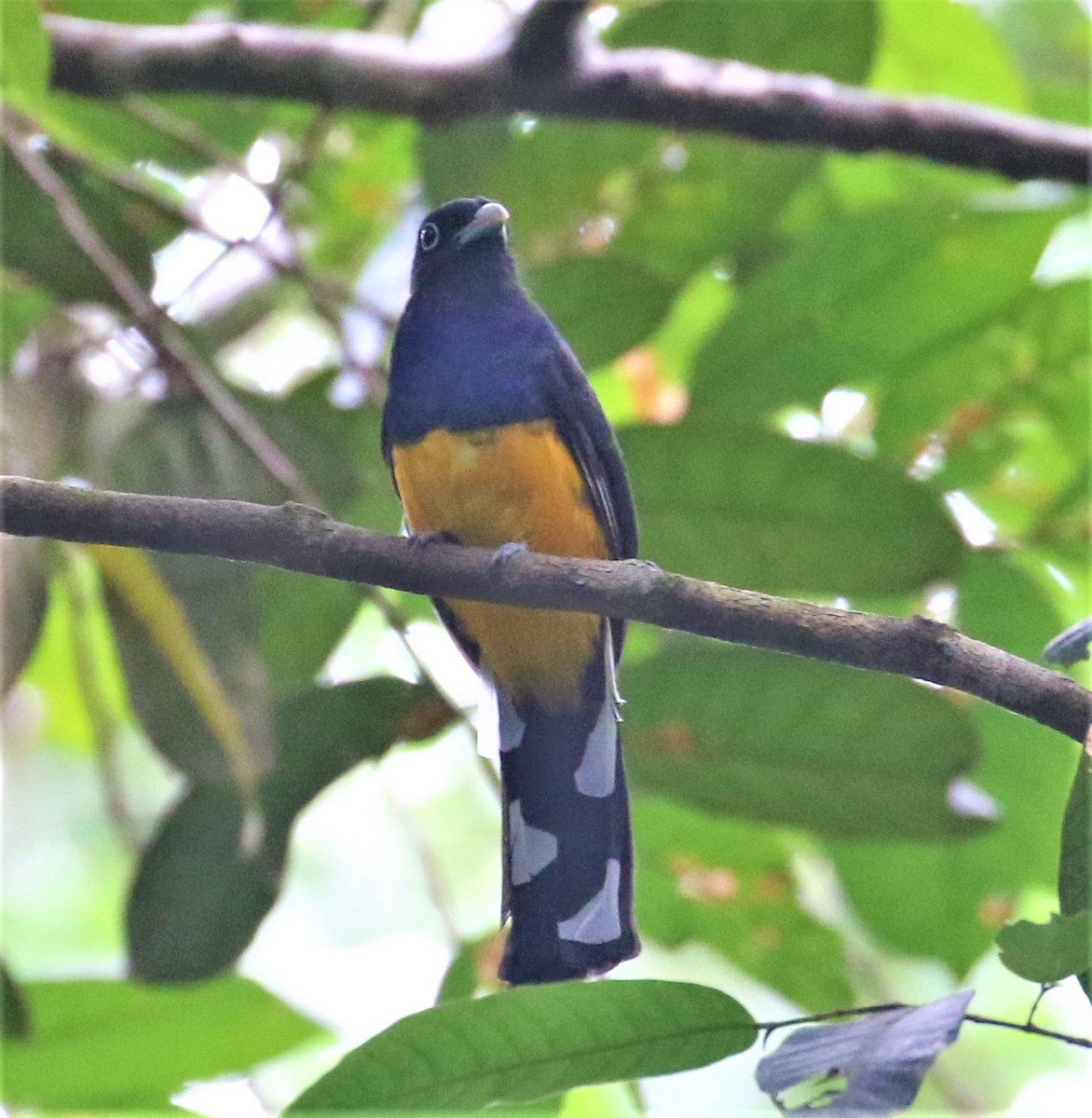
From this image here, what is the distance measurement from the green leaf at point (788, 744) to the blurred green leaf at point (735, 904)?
18 cm

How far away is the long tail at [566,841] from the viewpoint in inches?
65.3

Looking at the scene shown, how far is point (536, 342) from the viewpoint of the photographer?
2.26m

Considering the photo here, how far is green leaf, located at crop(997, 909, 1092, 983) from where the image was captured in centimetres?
126

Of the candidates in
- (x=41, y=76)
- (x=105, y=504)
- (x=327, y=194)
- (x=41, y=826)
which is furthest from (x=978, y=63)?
(x=41, y=826)

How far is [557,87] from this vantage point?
2869mm

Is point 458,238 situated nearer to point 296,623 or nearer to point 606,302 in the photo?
point 606,302

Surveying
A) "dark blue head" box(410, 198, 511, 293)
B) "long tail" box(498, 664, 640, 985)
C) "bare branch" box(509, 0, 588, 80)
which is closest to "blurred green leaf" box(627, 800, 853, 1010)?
"long tail" box(498, 664, 640, 985)

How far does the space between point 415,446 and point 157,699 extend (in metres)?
0.55

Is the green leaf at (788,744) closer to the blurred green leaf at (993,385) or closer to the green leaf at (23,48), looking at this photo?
the blurred green leaf at (993,385)

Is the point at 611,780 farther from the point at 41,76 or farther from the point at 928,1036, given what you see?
the point at 41,76

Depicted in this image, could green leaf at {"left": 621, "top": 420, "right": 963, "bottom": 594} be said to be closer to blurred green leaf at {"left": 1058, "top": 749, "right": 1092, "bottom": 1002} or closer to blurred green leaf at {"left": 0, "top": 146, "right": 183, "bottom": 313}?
blurred green leaf at {"left": 1058, "top": 749, "right": 1092, "bottom": 1002}

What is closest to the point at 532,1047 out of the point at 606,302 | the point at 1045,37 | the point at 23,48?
the point at 606,302

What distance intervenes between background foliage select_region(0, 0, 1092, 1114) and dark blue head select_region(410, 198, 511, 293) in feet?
0.68

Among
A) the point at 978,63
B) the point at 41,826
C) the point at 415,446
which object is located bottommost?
the point at 41,826
